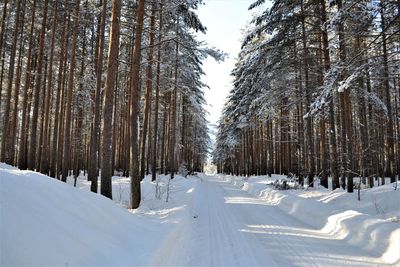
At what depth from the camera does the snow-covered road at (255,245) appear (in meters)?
5.64

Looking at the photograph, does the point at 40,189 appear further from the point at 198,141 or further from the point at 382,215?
the point at 198,141

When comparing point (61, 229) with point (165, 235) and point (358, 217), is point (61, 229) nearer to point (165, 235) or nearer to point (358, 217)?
point (165, 235)

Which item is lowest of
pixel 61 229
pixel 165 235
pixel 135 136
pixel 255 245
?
pixel 255 245

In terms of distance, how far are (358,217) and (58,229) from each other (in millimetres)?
6439

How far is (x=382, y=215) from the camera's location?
9852 mm

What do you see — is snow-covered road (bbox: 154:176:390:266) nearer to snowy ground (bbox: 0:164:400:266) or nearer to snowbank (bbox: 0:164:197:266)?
snowy ground (bbox: 0:164:400:266)

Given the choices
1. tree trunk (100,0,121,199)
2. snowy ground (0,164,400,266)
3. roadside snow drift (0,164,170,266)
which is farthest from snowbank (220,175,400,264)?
tree trunk (100,0,121,199)

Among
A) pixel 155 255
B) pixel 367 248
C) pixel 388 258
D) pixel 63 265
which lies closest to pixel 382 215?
pixel 367 248

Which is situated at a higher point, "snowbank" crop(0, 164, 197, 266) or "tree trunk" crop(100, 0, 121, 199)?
"tree trunk" crop(100, 0, 121, 199)

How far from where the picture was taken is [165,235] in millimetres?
6949

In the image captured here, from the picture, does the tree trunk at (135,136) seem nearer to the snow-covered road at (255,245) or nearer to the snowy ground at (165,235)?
the snowy ground at (165,235)

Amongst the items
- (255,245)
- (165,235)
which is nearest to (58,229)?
(165,235)

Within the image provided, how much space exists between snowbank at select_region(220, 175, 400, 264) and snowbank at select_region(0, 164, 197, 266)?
159 inches

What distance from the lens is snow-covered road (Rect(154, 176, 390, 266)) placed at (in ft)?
18.5
